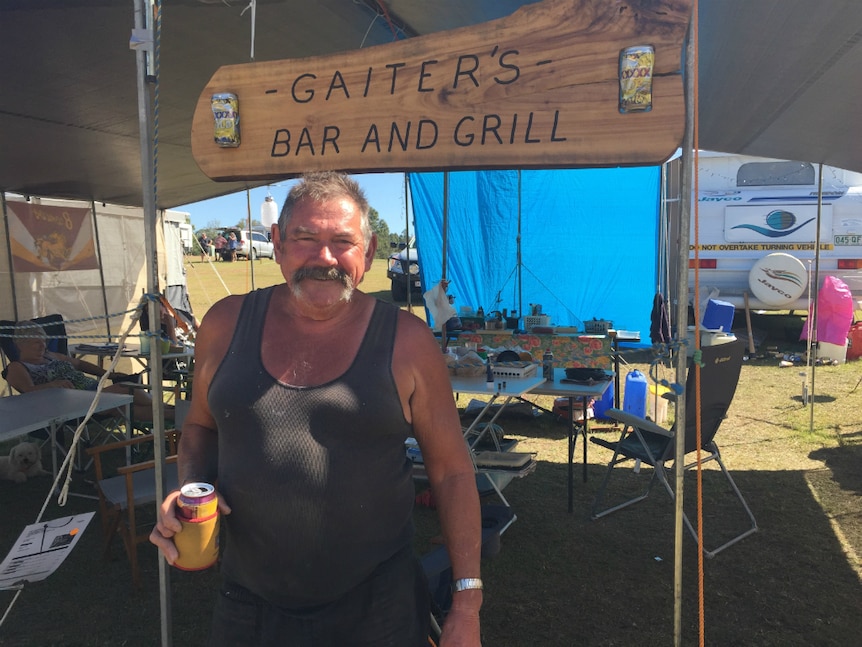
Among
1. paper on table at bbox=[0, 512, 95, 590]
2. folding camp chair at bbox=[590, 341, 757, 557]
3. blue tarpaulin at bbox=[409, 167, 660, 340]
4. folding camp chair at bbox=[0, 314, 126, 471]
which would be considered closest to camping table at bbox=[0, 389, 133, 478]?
folding camp chair at bbox=[0, 314, 126, 471]

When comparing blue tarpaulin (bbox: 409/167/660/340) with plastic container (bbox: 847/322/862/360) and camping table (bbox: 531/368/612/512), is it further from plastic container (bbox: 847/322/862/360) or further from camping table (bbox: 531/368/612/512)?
camping table (bbox: 531/368/612/512)

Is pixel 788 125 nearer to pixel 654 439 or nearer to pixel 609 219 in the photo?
pixel 654 439

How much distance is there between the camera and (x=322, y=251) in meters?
1.30

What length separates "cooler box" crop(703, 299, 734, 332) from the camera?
317 inches

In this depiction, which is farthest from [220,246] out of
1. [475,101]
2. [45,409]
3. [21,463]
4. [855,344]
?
[475,101]

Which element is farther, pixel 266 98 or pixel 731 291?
pixel 731 291

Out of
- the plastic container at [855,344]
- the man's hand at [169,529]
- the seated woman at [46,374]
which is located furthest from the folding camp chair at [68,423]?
the plastic container at [855,344]

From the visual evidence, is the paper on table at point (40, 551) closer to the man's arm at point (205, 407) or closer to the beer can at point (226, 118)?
the man's arm at point (205, 407)

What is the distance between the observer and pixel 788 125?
346 cm

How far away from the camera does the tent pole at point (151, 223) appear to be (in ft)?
5.53

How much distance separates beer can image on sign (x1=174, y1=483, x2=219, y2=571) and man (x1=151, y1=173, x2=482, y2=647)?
0.02m

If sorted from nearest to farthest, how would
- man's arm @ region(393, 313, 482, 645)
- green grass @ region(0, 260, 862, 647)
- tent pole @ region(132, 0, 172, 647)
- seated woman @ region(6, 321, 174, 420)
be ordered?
1. man's arm @ region(393, 313, 482, 645)
2. tent pole @ region(132, 0, 172, 647)
3. green grass @ region(0, 260, 862, 647)
4. seated woman @ region(6, 321, 174, 420)

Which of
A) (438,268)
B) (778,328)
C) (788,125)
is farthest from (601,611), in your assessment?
(778,328)

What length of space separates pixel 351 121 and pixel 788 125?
288cm
